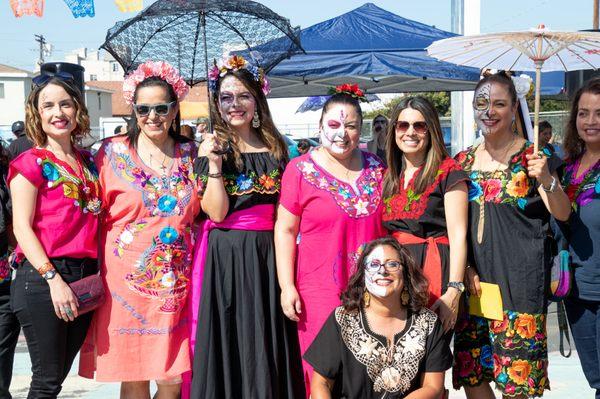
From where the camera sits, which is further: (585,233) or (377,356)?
(585,233)

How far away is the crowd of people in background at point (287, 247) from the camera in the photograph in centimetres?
356

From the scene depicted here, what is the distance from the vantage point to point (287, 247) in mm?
3838

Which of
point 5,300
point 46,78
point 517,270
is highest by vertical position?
point 46,78

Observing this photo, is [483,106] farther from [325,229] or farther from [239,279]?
[239,279]

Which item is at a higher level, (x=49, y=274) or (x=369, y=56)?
(x=369, y=56)

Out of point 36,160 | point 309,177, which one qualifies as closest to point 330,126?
point 309,177

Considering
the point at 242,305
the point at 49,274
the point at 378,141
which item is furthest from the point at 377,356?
the point at 378,141

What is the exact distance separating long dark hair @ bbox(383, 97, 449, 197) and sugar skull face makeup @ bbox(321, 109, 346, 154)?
0.78ft

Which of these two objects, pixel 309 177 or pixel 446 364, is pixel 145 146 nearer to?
pixel 309 177

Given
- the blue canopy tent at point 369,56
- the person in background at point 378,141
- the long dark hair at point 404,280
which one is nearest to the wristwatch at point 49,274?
the long dark hair at point 404,280

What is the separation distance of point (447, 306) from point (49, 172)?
2047 millimetres

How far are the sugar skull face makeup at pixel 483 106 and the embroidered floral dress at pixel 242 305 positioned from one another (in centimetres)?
110

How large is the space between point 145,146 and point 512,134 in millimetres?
1921

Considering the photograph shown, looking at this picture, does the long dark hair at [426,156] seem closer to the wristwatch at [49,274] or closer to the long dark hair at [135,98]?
the long dark hair at [135,98]
